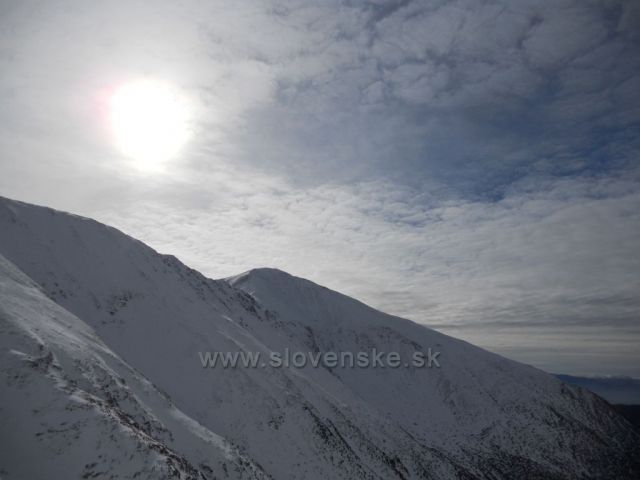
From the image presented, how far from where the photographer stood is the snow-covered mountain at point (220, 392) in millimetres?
19359

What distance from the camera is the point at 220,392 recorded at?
40.6m

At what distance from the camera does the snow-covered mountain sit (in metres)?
19.4

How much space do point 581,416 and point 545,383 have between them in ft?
33.5

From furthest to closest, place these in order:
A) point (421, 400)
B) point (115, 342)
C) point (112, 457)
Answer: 1. point (421, 400)
2. point (115, 342)
3. point (112, 457)

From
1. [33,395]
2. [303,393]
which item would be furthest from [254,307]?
[33,395]

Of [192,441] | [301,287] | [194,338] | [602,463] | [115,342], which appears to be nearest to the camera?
[192,441]

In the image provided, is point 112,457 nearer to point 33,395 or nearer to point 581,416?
point 33,395

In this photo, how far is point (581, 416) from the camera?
85750mm

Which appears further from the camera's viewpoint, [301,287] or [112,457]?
[301,287]

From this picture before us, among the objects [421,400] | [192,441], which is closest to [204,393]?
[192,441]

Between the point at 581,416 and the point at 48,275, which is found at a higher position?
the point at 48,275

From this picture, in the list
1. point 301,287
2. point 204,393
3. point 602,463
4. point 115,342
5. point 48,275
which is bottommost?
point 602,463

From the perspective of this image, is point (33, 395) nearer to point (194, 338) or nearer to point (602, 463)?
point (194, 338)

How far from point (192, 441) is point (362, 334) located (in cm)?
7410
